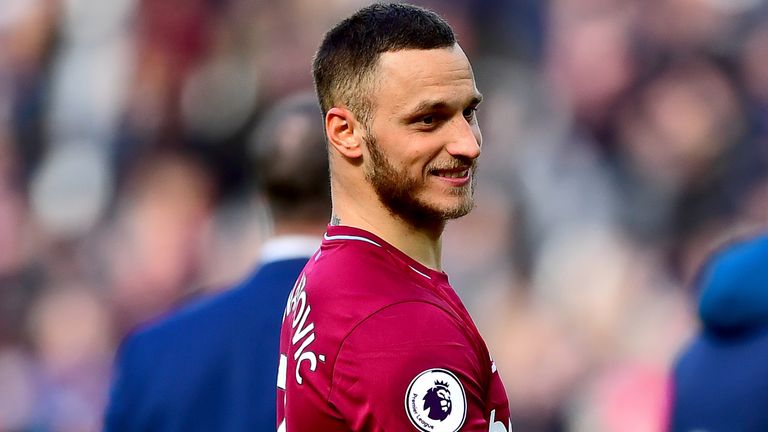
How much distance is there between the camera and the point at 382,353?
6.69 feet

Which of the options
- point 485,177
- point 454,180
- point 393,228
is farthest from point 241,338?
point 485,177

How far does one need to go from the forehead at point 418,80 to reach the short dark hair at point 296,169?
121 cm

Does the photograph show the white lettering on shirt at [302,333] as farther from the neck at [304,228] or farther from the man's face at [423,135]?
the neck at [304,228]

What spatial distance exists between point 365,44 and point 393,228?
0.33 metres

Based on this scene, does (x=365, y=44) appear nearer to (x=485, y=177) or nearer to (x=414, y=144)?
(x=414, y=144)

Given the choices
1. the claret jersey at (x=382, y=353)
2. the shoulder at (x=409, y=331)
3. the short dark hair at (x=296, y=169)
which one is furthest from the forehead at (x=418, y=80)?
the short dark hair at (x=296, y=169)

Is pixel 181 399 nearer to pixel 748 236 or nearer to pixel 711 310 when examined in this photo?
pixel 711 310

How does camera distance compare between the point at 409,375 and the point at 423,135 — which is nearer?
the point at 409,375


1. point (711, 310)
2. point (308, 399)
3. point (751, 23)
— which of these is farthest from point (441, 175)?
point (751, 23)

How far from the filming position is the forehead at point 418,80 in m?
2.22

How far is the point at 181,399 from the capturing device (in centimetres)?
335

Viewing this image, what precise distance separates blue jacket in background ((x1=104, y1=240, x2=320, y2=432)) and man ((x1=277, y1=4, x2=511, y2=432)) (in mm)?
890

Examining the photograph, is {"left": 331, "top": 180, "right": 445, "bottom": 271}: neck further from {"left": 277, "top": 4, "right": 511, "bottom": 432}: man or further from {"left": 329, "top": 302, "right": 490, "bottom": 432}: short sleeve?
{"left": 329, "top": 302, "right": 490, "bottom": 432}: short sleeve

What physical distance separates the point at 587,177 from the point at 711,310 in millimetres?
3656
